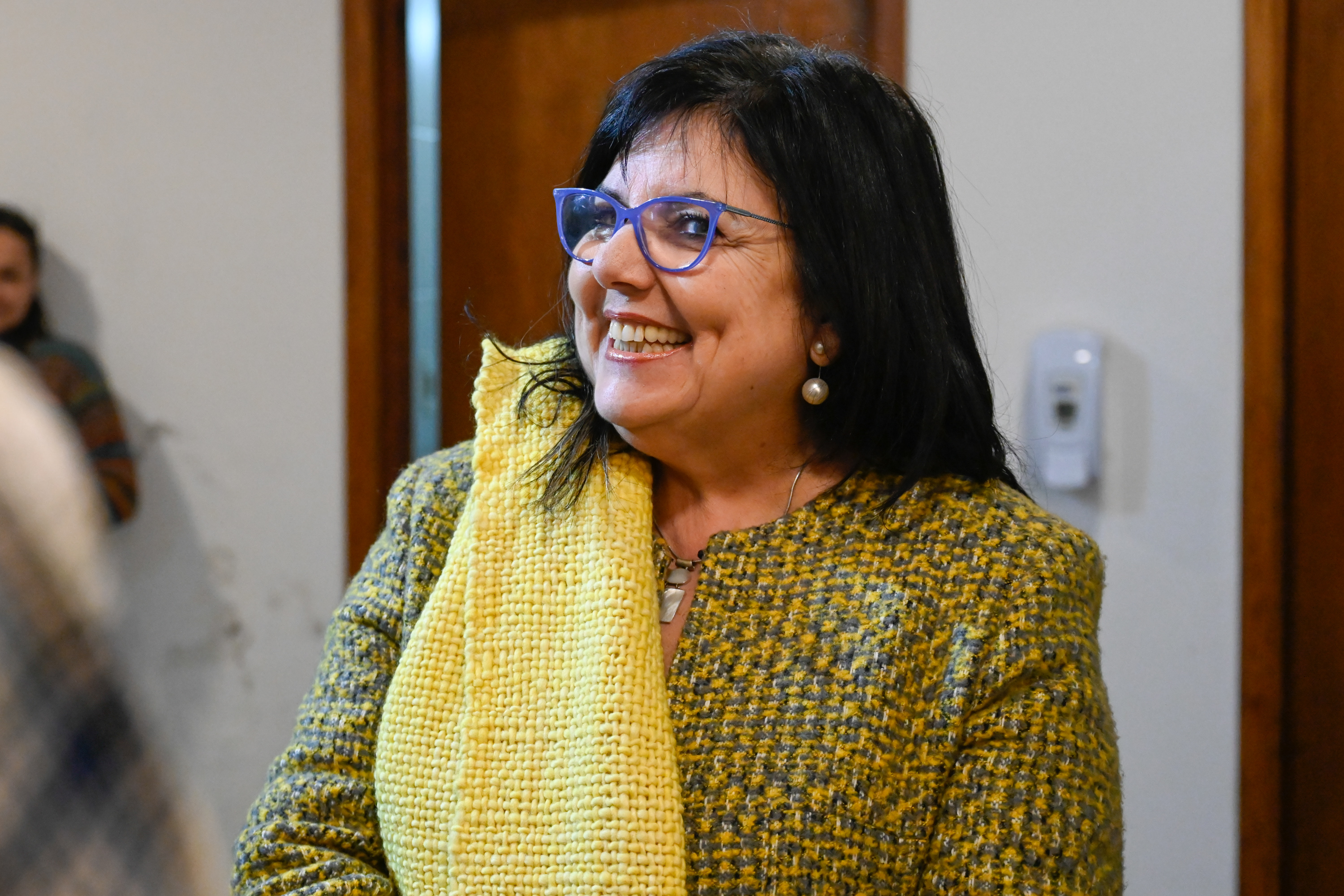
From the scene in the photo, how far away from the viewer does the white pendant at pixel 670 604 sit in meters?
1.20

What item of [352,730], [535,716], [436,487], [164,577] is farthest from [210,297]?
[535,716]

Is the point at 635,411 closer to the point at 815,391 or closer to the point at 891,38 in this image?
the point at 815,391

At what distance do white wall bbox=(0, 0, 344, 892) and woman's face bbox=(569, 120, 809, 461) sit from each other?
141 cm

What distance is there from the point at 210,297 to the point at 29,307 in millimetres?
354

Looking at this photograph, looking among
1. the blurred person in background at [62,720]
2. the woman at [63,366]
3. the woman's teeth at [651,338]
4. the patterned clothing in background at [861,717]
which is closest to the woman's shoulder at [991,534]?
the patterned clothing in background at [861,717]

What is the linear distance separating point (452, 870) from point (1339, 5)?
64.7 inches

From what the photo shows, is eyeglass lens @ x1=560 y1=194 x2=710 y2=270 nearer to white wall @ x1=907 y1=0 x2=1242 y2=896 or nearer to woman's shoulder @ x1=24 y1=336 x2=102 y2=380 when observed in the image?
white wall @ x1=907 y1=0 x2=1242 y2=896

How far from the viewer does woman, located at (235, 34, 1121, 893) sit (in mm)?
1043

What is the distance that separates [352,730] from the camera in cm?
116

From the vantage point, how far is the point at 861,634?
43.2 inches

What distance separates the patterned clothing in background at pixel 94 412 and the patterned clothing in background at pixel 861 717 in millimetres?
1300

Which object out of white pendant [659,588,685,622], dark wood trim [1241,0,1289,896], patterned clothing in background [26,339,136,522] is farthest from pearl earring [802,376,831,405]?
patterned clothing in background [26,339,136,522]

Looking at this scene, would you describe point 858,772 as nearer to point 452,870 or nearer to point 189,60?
point 452,870

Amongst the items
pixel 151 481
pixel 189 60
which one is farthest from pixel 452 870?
pixel 189 60
